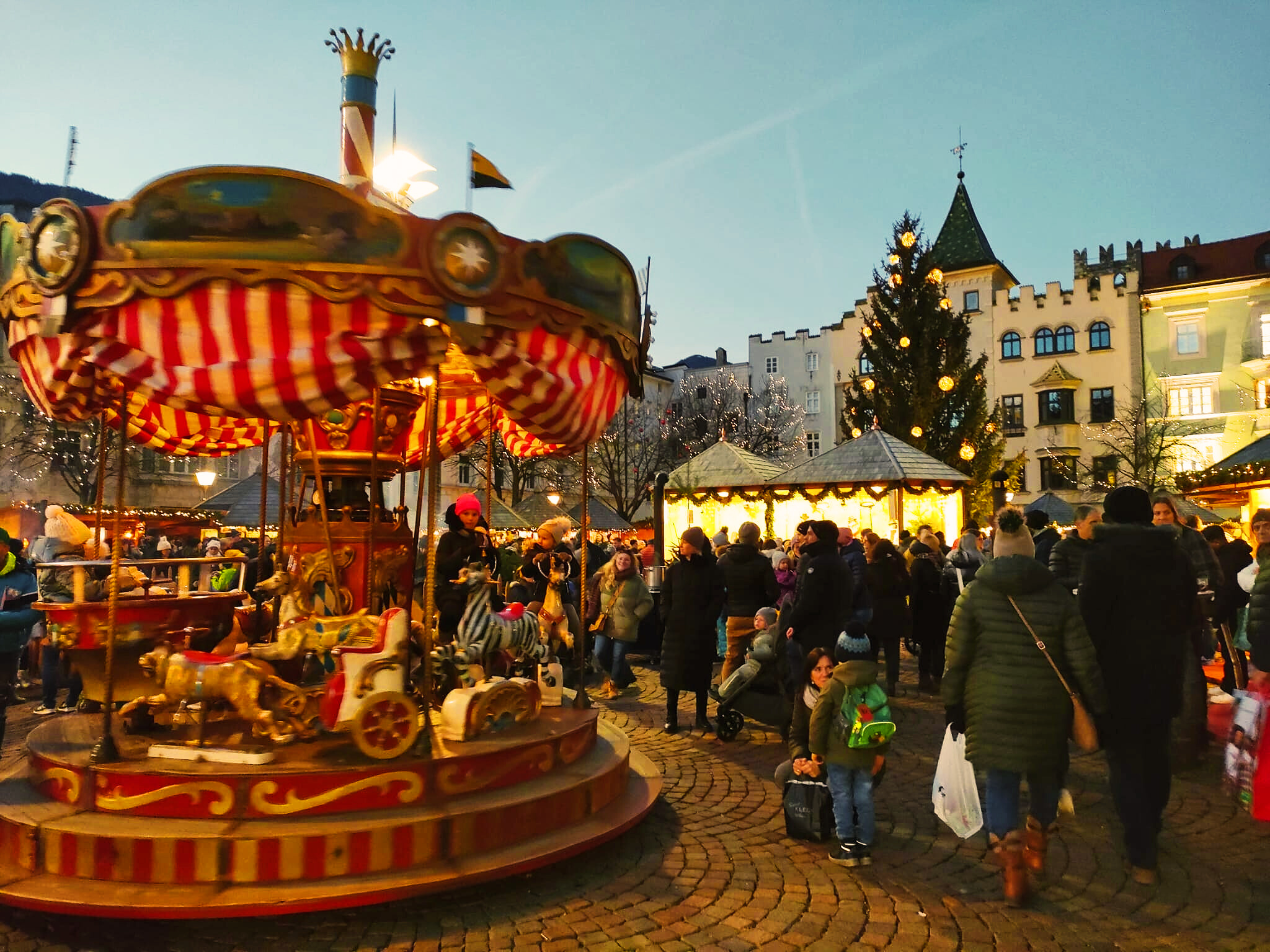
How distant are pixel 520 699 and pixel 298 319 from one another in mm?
2675

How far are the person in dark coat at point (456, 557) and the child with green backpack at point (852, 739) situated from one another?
2616mm

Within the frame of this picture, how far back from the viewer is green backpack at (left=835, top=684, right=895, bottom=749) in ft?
14.7

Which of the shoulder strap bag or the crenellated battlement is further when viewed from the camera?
the crenellated battlement

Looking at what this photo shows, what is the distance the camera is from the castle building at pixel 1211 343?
3684 centimetres

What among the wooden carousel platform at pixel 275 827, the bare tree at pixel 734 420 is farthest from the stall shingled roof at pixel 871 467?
the bare tree at pixel 734 420

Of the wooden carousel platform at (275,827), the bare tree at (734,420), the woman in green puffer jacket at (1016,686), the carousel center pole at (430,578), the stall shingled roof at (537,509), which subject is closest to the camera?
the wooden carousel platform at (275,827)

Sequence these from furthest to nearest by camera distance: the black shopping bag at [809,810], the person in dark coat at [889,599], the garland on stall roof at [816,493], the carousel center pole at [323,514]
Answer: the garland on stall roof at [816,493]
the person in dark coat at [889,599]
the carousel center pole at [323,514]
the black shopping bag at [809,810]

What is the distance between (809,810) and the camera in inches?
195

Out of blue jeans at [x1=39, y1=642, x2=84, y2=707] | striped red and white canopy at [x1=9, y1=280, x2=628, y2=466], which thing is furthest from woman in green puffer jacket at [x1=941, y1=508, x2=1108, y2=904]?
blue jeans at [x1=39, y1=642, x2=84, y2=707]

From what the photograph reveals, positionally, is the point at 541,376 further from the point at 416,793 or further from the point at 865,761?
the point at 865,761

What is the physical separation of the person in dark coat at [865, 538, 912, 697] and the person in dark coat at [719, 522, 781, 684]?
1586 millimetres

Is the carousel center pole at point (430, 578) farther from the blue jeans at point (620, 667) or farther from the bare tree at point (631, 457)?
the bare tree at point (631, 457)

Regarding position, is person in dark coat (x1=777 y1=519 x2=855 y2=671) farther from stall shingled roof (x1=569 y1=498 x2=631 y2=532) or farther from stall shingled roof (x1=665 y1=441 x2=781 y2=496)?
stall shingled roof (x1=569 y1=498 x2=631 y2=532)

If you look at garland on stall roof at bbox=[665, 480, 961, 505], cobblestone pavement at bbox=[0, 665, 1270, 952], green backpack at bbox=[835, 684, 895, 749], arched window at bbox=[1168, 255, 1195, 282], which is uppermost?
arched window at bbox=[1168, 255, 1195, 282]
